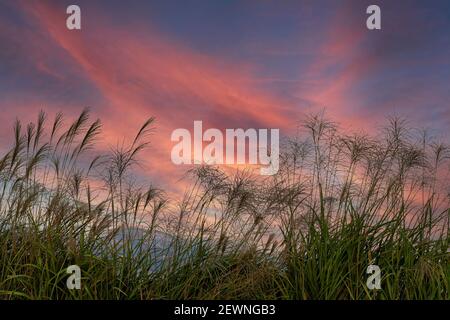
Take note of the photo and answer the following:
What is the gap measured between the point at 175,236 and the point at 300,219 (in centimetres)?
145

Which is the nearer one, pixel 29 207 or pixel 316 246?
pixel 316 246

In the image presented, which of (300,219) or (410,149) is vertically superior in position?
(410,149)

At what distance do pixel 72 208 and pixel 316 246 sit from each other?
291 cm

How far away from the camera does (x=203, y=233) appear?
275 inches

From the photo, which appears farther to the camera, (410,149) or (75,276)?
(410,149)

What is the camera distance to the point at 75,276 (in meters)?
6.27
